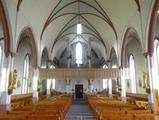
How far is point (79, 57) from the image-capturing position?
29.5 metres

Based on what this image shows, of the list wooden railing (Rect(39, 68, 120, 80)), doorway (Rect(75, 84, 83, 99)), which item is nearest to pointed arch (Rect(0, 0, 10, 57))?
wooden railing (Rect(39, 68, 120, 80))

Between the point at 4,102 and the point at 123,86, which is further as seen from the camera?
the point at 123,86

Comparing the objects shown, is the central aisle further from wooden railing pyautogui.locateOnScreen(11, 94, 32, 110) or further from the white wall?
the white wall

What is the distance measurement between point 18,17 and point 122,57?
32.6 ft

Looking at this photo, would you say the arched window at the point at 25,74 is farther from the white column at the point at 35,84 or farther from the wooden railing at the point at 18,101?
the white column at the point at 35,84

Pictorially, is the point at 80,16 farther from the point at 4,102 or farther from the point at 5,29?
the point at 4,102

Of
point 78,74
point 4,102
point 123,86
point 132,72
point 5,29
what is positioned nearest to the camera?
point 4,102

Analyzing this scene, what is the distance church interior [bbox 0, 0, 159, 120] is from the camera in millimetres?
9523

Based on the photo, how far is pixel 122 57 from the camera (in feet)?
56.1

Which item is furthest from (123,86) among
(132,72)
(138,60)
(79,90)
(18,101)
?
(79,90)

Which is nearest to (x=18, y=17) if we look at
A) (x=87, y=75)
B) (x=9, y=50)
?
(x=9, y=50)

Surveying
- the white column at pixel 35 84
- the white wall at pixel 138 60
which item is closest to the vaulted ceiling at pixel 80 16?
the white wall at pixel 138 60

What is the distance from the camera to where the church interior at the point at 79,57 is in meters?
9.52

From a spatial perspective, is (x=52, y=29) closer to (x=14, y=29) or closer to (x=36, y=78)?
(x=36, y=78)
